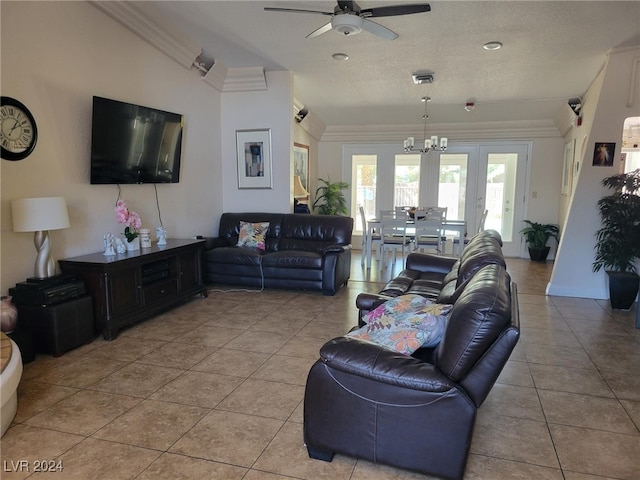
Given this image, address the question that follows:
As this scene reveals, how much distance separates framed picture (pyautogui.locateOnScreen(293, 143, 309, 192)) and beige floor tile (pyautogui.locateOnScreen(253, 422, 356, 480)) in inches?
219

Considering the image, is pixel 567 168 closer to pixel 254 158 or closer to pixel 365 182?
pixel 365 182

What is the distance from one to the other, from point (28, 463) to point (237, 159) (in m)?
4.73

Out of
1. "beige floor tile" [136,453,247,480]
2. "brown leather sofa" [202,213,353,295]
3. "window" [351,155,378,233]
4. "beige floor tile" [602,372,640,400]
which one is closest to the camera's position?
"beige floor tile" [136,453,247,480]

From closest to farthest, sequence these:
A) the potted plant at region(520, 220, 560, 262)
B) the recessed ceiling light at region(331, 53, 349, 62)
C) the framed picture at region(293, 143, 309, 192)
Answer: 1. the recessed ceiling light at region(331, 53, 349, 62)
2. the framed picture at region(293, 143, 309, 192)
3. the potted plant at region(520, 220, 560, 262)

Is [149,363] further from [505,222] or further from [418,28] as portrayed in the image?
[505,222]

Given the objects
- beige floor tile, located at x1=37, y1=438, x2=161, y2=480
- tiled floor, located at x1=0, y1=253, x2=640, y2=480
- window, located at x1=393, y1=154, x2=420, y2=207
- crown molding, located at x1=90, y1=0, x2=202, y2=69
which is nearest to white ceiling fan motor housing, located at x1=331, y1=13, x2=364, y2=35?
crown molding, located at x1=90, y1=0, x2=202, y2=69

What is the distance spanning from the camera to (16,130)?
10.3ft

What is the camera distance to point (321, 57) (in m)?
4.98

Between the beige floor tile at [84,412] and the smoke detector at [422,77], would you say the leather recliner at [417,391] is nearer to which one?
the beige floor tile at [84,412]

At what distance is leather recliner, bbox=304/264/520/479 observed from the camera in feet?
5.45

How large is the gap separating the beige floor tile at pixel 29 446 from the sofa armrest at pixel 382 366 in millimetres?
1423

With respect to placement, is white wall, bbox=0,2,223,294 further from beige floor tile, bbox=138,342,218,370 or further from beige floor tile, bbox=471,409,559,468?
beige floor tile, bbox=471,409,559,468

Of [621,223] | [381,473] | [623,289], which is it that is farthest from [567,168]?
[381,473]

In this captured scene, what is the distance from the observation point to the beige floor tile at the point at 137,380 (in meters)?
2.68
